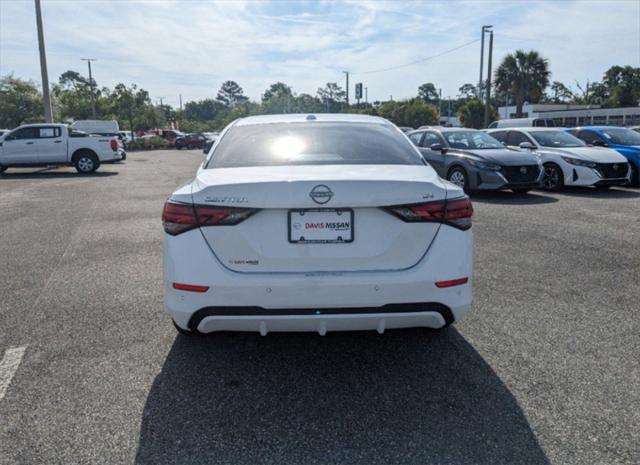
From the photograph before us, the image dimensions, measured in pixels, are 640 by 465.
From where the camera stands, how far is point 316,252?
293cm

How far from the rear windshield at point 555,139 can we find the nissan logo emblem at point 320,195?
1231 cm

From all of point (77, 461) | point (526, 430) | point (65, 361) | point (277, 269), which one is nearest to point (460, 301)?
point (526, 430)

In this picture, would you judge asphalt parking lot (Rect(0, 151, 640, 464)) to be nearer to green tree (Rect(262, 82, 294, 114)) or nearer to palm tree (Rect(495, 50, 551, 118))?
palm tree (Rect(495, 50, 551, 118))

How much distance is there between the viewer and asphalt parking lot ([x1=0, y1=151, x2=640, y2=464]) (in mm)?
2611

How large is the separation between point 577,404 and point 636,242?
503 cm

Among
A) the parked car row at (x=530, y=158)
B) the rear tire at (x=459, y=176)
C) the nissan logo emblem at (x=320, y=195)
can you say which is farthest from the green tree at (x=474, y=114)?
the nissan logo emblem at (x=320, y=195)

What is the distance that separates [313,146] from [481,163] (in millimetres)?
8628

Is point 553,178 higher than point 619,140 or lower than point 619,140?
lower

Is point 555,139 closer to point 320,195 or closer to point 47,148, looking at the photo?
point 320,195

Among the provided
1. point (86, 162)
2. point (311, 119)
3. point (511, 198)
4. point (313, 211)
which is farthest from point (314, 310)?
point (86, 162)

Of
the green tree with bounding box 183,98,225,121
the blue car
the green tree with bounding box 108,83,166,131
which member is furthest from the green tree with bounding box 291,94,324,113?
the blue car

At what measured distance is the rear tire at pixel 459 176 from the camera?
39.0 ft

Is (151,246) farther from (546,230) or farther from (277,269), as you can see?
(546,230)

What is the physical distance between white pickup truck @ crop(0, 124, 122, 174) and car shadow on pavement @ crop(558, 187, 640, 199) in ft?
52.3
